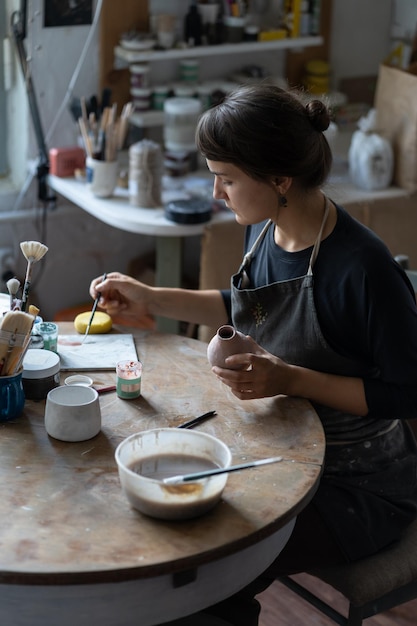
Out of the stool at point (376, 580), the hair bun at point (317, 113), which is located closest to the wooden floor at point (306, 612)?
the stool at point (376, 580)

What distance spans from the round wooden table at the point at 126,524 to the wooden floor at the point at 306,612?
0.90m

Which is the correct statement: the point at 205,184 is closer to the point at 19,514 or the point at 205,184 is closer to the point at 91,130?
the point at 91,130

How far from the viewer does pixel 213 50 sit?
323 cm

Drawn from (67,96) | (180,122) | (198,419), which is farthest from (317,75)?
(198,419)

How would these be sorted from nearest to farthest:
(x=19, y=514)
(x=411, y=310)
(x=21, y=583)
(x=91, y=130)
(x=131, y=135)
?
1. (x=21, y=583)
2. (x=19, y=514)
3. (x=411, y=310)
4. (x=91, y=130)
5. (x=131, y=135)

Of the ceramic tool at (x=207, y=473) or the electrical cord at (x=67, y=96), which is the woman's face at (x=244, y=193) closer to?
the ceramic tool at (x=207, y=473)

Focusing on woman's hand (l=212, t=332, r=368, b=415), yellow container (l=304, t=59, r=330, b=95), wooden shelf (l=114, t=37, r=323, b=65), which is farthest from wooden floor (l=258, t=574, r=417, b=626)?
yellow container (l=304, t=59, r=330, b=95)

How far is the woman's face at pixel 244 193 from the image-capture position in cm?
171

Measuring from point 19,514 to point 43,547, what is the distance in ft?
0.30

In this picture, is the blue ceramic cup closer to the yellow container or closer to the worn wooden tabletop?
the worn wooden tabletop

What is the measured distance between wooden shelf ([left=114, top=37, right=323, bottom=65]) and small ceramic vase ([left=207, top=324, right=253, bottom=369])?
1718mm

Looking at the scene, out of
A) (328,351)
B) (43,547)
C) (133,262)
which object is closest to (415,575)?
(328,351)

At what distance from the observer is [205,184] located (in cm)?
310

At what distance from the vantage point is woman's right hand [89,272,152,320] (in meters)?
1.96
